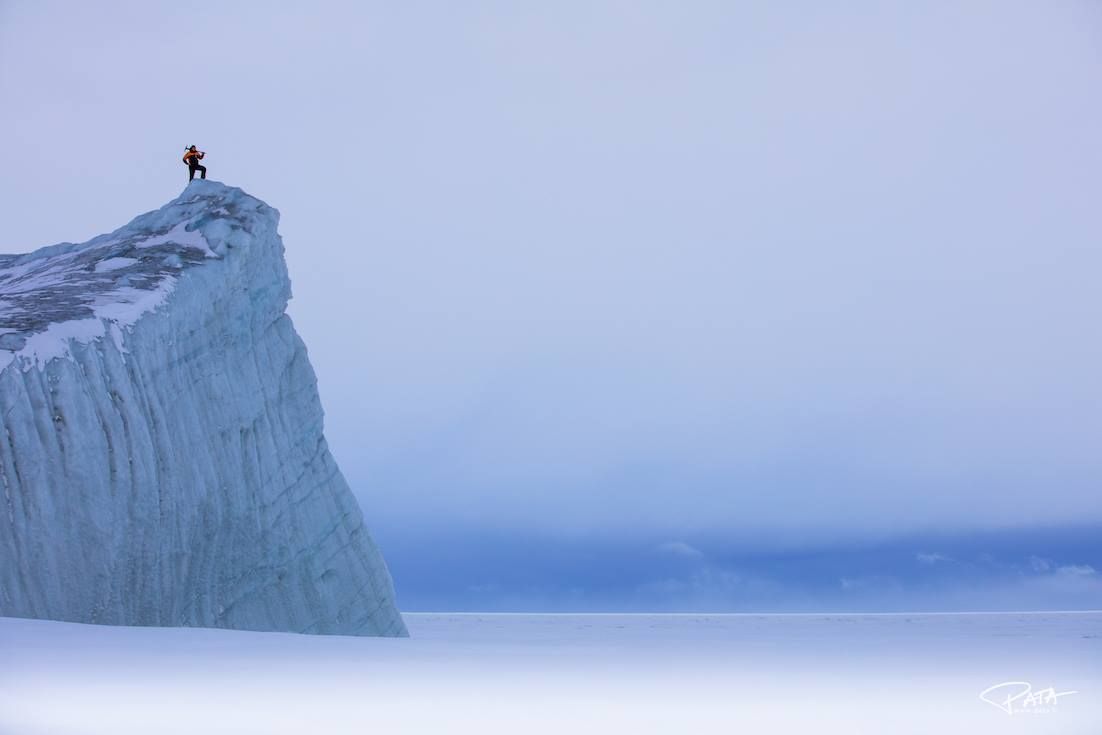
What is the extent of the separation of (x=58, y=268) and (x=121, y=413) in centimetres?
516

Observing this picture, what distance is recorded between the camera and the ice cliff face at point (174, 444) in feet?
45.3

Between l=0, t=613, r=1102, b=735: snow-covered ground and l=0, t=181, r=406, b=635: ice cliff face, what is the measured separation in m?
4.37

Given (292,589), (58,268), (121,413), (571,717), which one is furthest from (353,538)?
(571,717)

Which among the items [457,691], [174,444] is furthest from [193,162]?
[457,691]

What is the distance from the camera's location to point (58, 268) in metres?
18.4

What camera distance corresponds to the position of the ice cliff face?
13.8m

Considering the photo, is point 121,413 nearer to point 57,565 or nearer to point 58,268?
point 57,565
